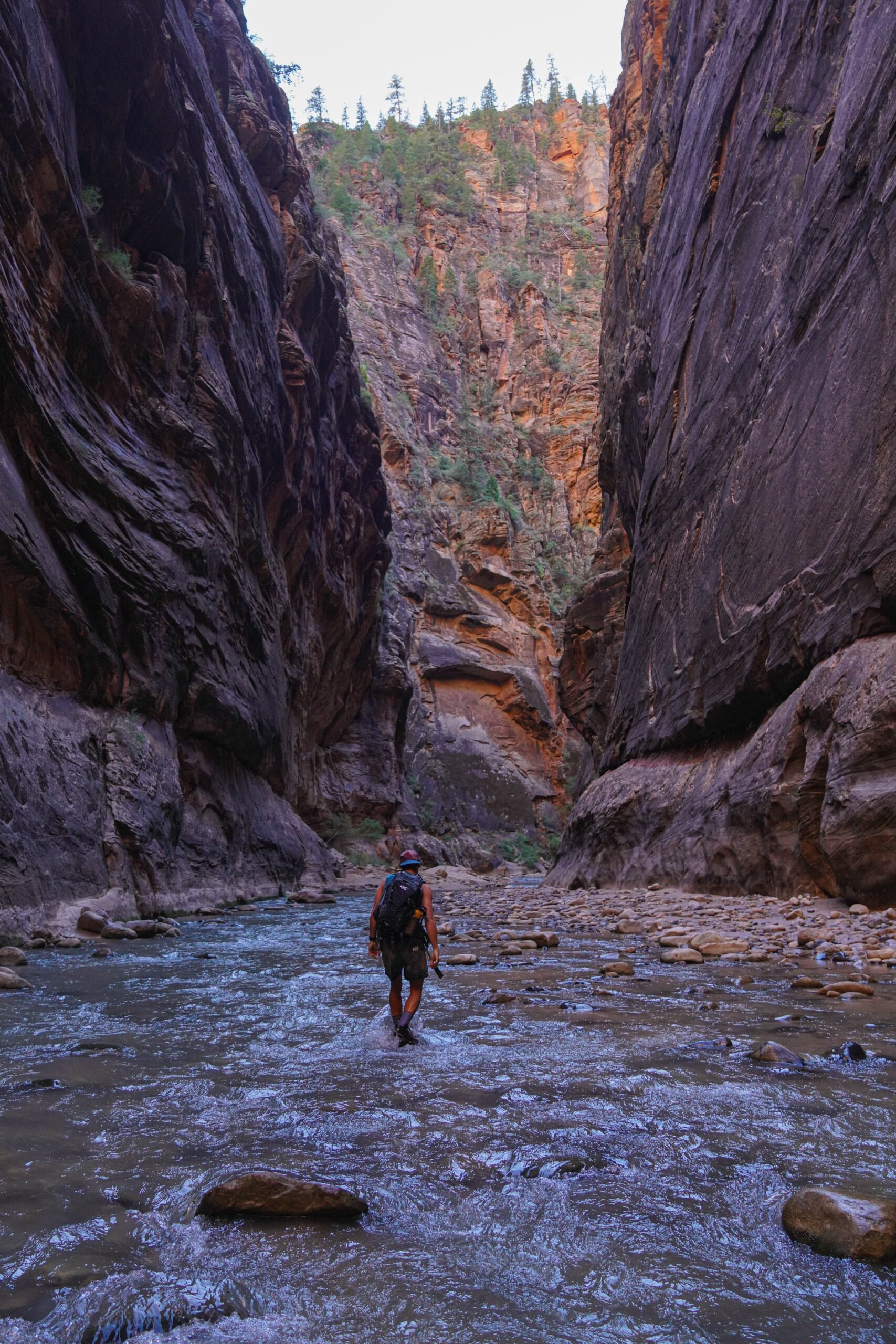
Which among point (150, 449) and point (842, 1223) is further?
→ point (150, 449)

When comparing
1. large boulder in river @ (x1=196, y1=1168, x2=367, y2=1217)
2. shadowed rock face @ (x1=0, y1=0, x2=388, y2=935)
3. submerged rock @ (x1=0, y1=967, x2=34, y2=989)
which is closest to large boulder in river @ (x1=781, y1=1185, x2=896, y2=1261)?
large boulder in river @ (x1=196, y1=1168, x2=367, y2=1217)

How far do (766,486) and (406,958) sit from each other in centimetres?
958

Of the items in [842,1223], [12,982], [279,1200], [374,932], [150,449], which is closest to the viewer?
[842,1223]

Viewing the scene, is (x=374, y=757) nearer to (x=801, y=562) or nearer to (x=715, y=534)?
(x=715, y=534)

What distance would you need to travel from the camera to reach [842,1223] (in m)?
2.12

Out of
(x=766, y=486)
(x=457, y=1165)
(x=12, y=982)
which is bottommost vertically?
(x=12, y=982)

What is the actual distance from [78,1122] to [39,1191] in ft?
2.11

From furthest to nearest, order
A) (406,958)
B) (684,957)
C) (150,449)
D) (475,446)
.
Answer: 1. (475,446)
2. (150,449)
3. (684,957)
4. (406,958)

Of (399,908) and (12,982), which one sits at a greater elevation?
(399,908)

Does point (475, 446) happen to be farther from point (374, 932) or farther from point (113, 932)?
point (374, 932)

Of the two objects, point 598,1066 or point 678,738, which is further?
point 678,738

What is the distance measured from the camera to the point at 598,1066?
149 inches

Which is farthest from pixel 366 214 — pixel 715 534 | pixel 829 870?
pixel 829 870

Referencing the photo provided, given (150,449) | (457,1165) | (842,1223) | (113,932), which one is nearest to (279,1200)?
(457,1165)
